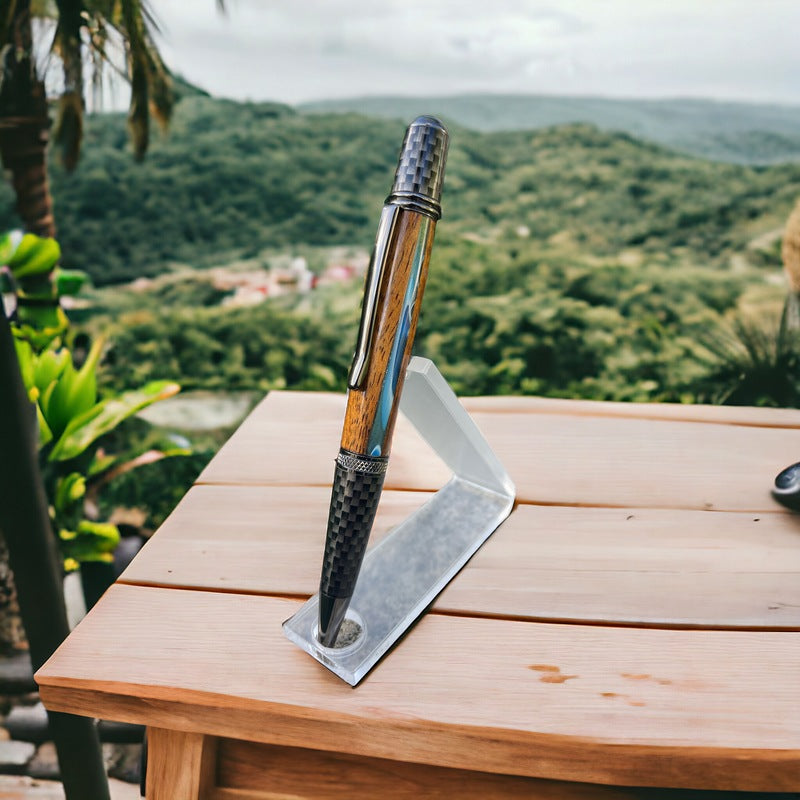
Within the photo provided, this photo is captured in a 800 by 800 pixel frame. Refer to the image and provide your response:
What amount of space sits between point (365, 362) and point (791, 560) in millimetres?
523

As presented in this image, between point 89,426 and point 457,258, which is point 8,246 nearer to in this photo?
point 89,426

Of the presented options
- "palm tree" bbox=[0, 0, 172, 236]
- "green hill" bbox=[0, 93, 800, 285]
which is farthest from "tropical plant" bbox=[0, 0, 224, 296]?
"green hill" bbox=[0, 93, 800, 285]

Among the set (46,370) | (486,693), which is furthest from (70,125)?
(486,693)

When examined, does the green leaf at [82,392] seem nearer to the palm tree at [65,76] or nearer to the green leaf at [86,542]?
the green leaf at [86,542]

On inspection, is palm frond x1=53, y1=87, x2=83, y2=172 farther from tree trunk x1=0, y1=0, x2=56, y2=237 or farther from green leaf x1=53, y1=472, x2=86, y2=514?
green leaf x1=53, y1=472, x2=86, y2=514

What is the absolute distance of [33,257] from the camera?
1485 mm

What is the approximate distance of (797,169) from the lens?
344 cm

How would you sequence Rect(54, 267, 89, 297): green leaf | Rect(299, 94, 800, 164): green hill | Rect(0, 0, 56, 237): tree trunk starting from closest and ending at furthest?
Rect(0, 0, 56, 237): tree trunk → Rect(54, 267, 89, 297): green leaf → Rect(299, 94, 800, 164): green hill

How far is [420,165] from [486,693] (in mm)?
427

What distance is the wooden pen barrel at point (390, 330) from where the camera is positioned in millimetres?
526

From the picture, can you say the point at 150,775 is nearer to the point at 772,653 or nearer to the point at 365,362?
the point at 365,362

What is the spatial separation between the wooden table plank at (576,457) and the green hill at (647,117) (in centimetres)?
317

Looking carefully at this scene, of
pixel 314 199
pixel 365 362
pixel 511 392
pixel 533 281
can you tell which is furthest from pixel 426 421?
pixel 314 199

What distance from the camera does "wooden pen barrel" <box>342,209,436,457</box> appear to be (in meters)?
0.53
